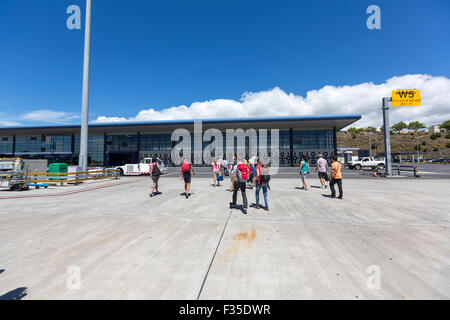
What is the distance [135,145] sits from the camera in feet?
139

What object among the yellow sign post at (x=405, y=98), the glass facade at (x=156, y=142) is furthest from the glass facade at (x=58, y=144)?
the yellow sign post at (x=405, y=98)

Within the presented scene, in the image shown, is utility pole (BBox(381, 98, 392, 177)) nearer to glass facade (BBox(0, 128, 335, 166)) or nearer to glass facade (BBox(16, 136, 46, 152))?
glass facade (BBox(0, 128, 335, 166))

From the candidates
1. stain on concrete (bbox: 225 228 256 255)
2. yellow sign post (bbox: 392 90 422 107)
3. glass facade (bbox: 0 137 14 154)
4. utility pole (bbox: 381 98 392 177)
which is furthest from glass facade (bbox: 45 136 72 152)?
yellow sign post (bbox: 392 90 422 107)

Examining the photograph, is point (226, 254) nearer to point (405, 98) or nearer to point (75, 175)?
point (75, 175)

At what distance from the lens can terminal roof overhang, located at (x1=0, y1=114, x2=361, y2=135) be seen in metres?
34.5

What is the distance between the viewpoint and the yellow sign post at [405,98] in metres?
15.8

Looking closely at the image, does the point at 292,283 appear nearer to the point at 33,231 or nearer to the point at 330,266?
the point at 330,266

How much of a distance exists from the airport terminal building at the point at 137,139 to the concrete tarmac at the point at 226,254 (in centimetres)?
3172

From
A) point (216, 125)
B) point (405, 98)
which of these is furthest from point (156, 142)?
point (405, 98)

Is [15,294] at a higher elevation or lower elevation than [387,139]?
lower

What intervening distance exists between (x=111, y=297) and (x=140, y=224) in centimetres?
285

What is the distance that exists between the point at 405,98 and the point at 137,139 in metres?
44.1

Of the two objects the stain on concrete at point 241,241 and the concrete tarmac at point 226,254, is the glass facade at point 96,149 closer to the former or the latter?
the concrete tarmac at point 226,254

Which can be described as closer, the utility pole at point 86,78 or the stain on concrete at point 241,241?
the stain on concrete at point 241,241
